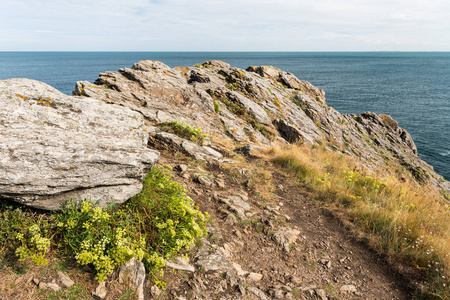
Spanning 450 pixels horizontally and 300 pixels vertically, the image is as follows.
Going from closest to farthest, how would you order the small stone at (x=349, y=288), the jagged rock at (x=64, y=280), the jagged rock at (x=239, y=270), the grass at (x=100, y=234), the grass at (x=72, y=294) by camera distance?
the grass at (x=72, y=294) < the jagged rock at (x=64, y=280) < the grass at (x=100, y=234) < the jagged rock at (x=239, y=270) < the small stone at (x=349, y=288)

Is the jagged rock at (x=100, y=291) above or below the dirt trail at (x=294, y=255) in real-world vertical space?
above

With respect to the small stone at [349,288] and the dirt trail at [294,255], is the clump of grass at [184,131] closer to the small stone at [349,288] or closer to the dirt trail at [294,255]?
the dirt trail at [294,255]

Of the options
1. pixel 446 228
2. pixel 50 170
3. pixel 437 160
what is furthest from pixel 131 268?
pixel 437 160

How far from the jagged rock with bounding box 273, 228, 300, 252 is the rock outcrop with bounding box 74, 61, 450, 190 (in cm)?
740

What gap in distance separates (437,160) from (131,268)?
130 ft

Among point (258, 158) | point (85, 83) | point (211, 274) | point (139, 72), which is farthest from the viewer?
point (139, 72)

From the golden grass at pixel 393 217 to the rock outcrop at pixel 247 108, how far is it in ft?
18.9

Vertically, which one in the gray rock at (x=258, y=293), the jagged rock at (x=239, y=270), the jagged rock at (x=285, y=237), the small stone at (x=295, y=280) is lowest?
the small stone at (x=295, y=280)

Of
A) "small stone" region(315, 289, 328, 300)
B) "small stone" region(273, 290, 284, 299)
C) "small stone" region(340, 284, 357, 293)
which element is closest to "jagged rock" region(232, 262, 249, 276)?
"small stone" region(273, 290, 284, 299)

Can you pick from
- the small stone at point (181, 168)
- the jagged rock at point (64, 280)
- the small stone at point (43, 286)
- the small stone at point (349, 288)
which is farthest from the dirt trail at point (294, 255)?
the small stone at point (43, 286)

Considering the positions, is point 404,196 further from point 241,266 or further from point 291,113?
point 291,113

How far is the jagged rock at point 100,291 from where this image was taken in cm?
379

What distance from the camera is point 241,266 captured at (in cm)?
548

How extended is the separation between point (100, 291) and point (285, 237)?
444cm
